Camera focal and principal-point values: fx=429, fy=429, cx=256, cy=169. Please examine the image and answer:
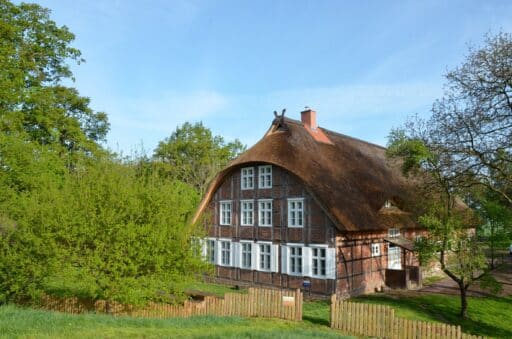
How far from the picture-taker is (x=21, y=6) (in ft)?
85.5

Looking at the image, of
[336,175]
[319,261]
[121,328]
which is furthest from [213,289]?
[121,328]

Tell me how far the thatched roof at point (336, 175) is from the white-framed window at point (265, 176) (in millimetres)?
771

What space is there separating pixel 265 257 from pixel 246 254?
1.45m

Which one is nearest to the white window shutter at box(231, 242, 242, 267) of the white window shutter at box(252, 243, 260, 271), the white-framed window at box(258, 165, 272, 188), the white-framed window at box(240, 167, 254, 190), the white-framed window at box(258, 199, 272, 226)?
Result: the white window shutter at box(252, 243, 260, 271)

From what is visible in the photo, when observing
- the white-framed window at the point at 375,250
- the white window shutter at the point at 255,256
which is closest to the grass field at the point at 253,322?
the white-framed window at the point at 375,250

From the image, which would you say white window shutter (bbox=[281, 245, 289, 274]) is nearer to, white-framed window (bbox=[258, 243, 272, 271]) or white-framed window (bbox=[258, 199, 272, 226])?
white-framed window (bbox=[258, 243, 272, 271])

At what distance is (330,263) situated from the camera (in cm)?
2048

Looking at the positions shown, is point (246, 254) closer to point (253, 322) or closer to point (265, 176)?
point (265, 176)

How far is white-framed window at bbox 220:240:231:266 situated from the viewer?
25625 mm

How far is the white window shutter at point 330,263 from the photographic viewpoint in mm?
20397

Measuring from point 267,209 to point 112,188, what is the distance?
34.6ft

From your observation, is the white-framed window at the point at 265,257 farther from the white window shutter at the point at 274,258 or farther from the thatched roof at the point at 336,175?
the thatched roof at the point at 336,175

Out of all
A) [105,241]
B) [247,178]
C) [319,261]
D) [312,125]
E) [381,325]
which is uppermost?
[312,125]

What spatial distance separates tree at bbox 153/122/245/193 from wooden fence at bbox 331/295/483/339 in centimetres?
3497
